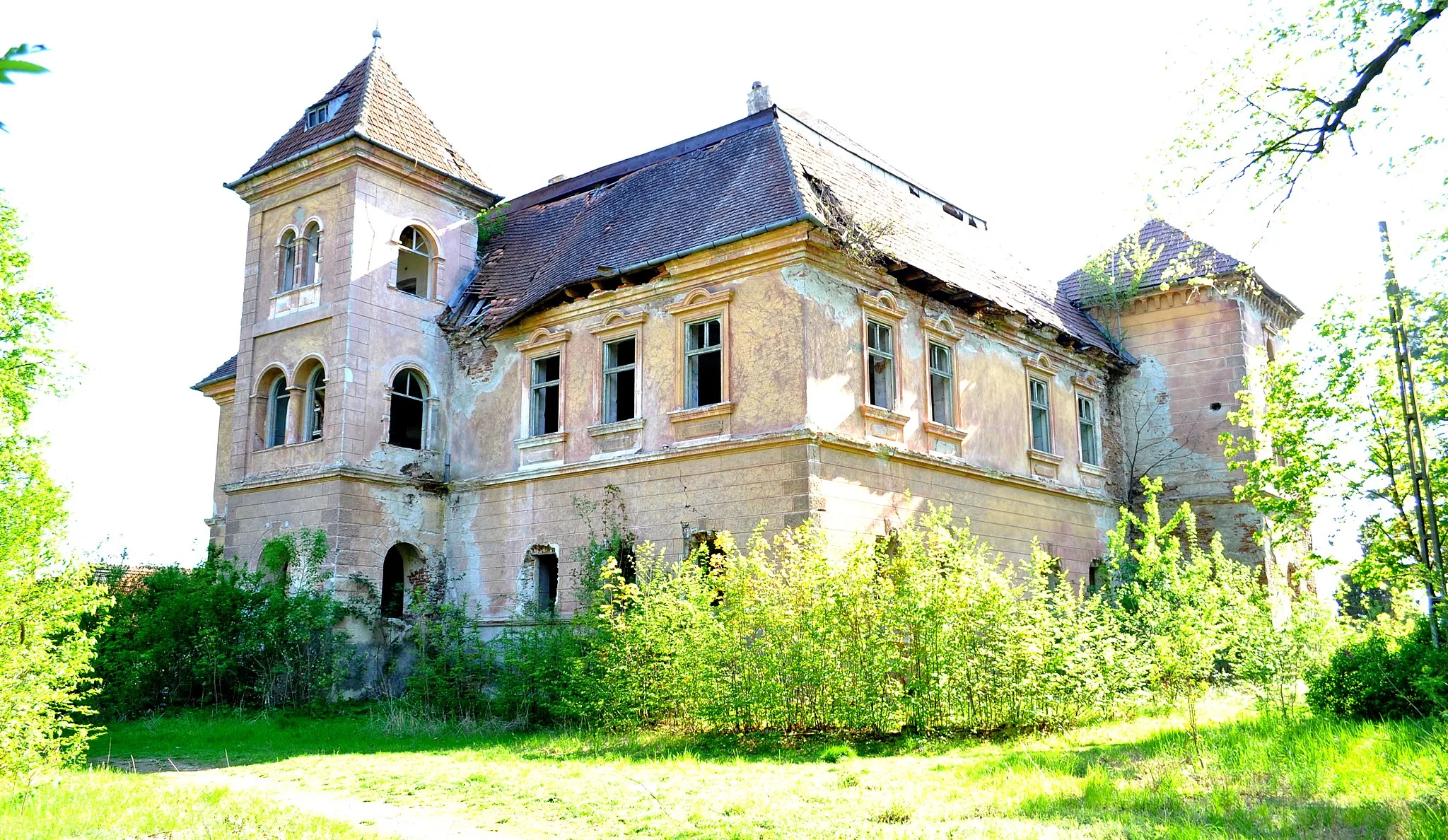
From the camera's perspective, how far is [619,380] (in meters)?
17.5

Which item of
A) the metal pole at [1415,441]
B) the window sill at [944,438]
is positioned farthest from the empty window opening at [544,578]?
the metal pole at [1415,441]

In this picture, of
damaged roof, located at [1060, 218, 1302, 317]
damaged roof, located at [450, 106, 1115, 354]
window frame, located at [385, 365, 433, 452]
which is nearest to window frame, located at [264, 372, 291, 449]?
window frame, located at [385, 365, 433, 452]

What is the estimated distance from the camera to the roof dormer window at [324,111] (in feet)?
65.3

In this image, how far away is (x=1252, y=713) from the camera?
11.6 m

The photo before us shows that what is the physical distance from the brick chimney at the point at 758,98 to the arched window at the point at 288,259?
9.12 meters

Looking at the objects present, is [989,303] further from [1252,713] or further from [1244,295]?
[1252,713]

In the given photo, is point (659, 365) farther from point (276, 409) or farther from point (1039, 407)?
point (1039, 407)

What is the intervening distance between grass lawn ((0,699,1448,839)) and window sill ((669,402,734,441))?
17.5 ft

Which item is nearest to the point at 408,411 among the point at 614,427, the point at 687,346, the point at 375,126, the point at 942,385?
the point at 375,126

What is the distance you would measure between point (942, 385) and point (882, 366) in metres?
1.63

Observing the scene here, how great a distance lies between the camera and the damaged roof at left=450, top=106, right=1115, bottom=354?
16.5 m

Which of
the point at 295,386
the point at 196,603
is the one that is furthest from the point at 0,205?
the point at 196,603

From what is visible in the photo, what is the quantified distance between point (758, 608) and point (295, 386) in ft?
35.7

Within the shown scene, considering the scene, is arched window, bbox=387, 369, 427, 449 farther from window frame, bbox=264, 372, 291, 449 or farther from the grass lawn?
the grass lawn
